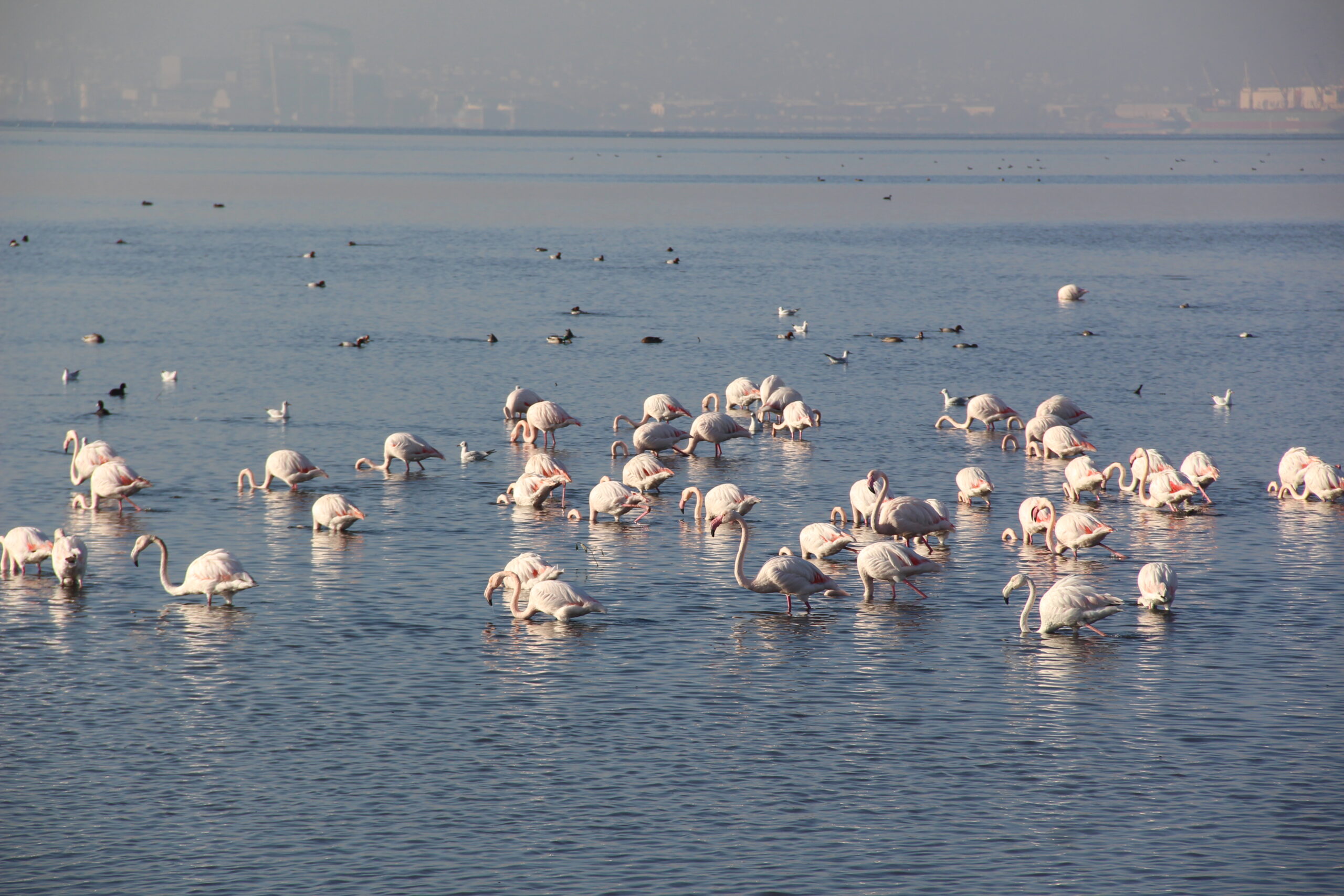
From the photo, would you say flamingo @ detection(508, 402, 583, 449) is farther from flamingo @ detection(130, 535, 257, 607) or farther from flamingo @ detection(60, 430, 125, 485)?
flamingo @ detection(130, 535, 257, 607)

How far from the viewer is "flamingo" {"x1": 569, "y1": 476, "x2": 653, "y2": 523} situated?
26.7m

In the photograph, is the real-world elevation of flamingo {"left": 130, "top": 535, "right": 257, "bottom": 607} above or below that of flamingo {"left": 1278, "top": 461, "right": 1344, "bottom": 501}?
below

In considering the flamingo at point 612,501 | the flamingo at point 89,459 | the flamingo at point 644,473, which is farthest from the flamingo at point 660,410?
the flamingo at point 89,459

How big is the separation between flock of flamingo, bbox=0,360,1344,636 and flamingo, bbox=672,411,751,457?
1.4 inches

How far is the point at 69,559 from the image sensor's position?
21656mm

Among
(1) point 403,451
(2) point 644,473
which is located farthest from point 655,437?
(1) point 403,451

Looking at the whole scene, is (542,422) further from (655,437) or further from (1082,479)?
(1082,479)

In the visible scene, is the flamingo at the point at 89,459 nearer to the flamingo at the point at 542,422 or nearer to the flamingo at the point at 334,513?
the flamingo at the point at 334,513

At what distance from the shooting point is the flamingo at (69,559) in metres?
21.7

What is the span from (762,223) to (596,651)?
10220cm

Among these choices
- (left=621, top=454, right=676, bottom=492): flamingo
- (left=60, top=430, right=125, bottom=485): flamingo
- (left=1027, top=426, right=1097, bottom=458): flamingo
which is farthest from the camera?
(left=1027, top=426, right=1097, bottom=458): flamingo

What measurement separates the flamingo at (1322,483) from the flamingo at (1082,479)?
12.2ft

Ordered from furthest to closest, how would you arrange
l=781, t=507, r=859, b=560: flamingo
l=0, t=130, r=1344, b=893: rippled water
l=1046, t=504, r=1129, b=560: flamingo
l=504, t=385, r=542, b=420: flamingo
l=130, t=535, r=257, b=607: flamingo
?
l=504, t=385, r=542, b=420: flamingo → l=1046, t=504, r=1129, b=560: flamingo → l=781, t=507, r=859, b=560: flamingo → l=130, t=535, r=257, b=607: flamingo → l=0, t=130, r=1344, b=893: rippled water

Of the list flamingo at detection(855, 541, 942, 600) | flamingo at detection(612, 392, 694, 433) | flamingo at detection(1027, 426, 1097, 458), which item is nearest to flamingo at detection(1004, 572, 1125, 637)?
flamingo at detection(855, 541, 942, 600)
